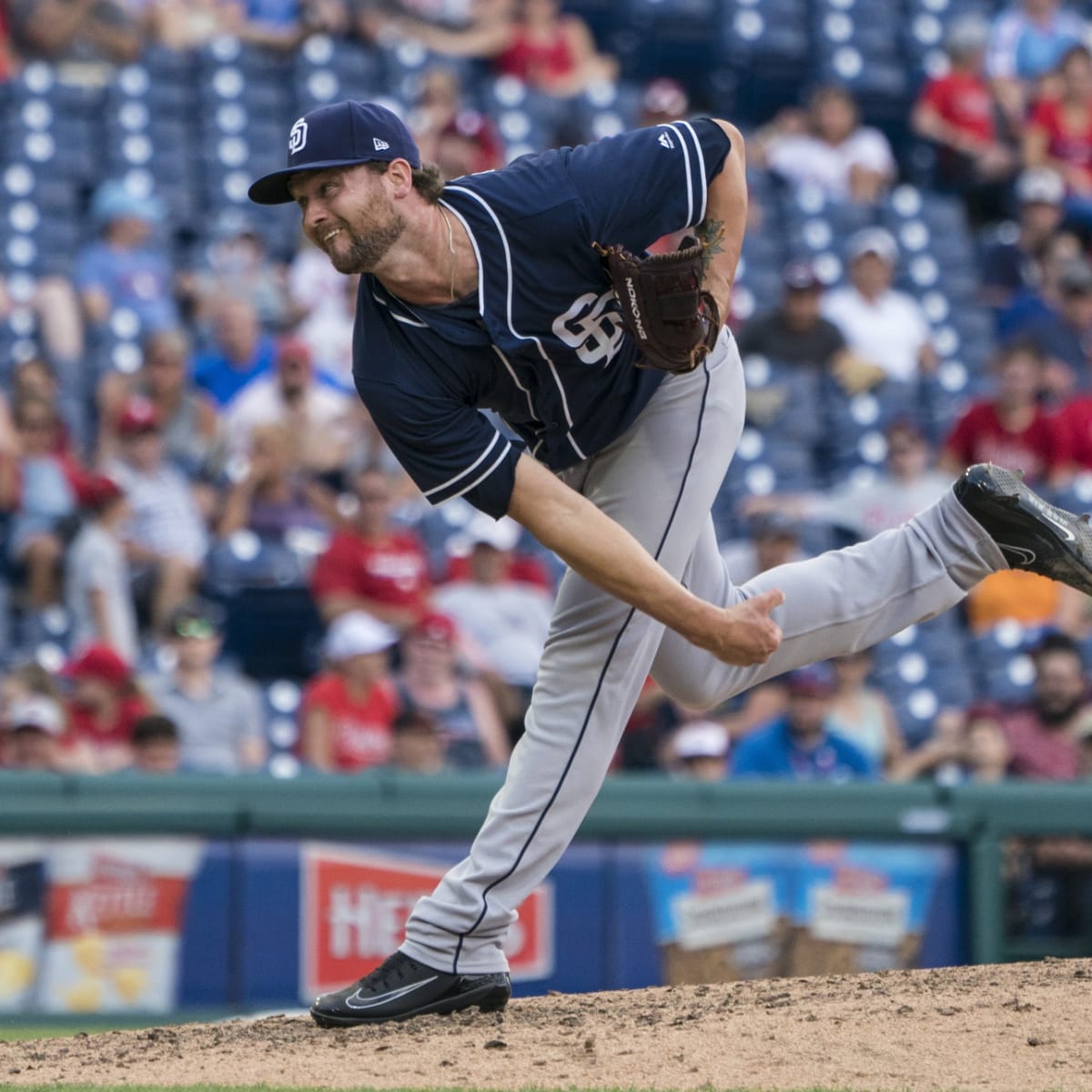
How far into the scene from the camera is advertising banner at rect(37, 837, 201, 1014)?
5793 mm

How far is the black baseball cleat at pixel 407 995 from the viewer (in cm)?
393

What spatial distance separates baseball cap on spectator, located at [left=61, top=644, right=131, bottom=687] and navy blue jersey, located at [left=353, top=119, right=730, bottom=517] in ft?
10.4

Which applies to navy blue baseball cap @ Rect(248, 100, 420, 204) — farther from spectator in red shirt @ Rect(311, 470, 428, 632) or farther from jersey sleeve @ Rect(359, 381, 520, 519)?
spectator in red shirt @ Rect(311, 470, 428, 632)

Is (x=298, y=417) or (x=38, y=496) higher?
(x=298, y=417)

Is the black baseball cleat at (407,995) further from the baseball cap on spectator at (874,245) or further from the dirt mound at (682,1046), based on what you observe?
the baseball cap on spectator at (874,245)

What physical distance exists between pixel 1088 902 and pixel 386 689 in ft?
7.84

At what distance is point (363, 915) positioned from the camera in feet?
19.6

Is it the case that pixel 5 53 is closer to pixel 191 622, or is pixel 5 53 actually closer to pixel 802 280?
pixel 802 280

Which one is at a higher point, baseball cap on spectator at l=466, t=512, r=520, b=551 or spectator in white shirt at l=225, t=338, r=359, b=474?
spectator in white shirt at l=225, t=338, r=359, b=474

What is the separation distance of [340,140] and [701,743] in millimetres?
3589

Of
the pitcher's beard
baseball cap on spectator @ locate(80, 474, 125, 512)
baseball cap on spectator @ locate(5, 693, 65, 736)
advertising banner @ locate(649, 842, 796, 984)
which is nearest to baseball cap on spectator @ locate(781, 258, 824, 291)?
baseball cap on spectator @ locate(80, 474, 125, 512)

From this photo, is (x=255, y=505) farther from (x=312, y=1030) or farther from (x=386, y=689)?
(x=312, y=1030)

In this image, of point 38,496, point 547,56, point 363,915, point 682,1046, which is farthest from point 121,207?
point 682,1046

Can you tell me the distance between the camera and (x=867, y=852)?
Answer: 622 centimetres
